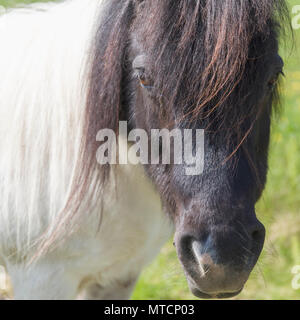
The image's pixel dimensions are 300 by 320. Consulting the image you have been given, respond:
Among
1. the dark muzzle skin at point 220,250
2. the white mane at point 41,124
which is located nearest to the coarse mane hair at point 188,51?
the white mane at point 41,124

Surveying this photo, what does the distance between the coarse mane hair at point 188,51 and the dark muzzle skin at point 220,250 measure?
1.00 ft

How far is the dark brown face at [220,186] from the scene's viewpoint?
60.0 inches

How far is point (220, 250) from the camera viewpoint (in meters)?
1.51

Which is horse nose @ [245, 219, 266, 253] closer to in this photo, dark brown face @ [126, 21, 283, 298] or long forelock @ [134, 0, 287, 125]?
dark brown face @ [126, 21, 283, 298]

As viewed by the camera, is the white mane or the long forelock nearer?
the long forelock

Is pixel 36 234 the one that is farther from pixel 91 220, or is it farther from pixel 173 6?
pixel 173 6

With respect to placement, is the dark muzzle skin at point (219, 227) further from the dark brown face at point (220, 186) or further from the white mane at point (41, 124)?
the white mane at point (41, 124)

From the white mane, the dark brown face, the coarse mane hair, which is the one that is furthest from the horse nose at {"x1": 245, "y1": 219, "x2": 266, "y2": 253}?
the white mane

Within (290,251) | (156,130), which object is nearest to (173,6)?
(156,130)

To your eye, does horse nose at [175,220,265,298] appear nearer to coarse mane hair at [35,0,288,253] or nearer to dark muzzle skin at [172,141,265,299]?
dark muzzle skin at [172,141,265,299]

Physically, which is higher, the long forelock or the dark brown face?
the long forelock

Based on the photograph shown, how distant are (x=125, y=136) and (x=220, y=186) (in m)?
0.50

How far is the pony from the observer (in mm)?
1579

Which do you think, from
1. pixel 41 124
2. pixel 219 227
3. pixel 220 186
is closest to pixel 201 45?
pixel 220 186
